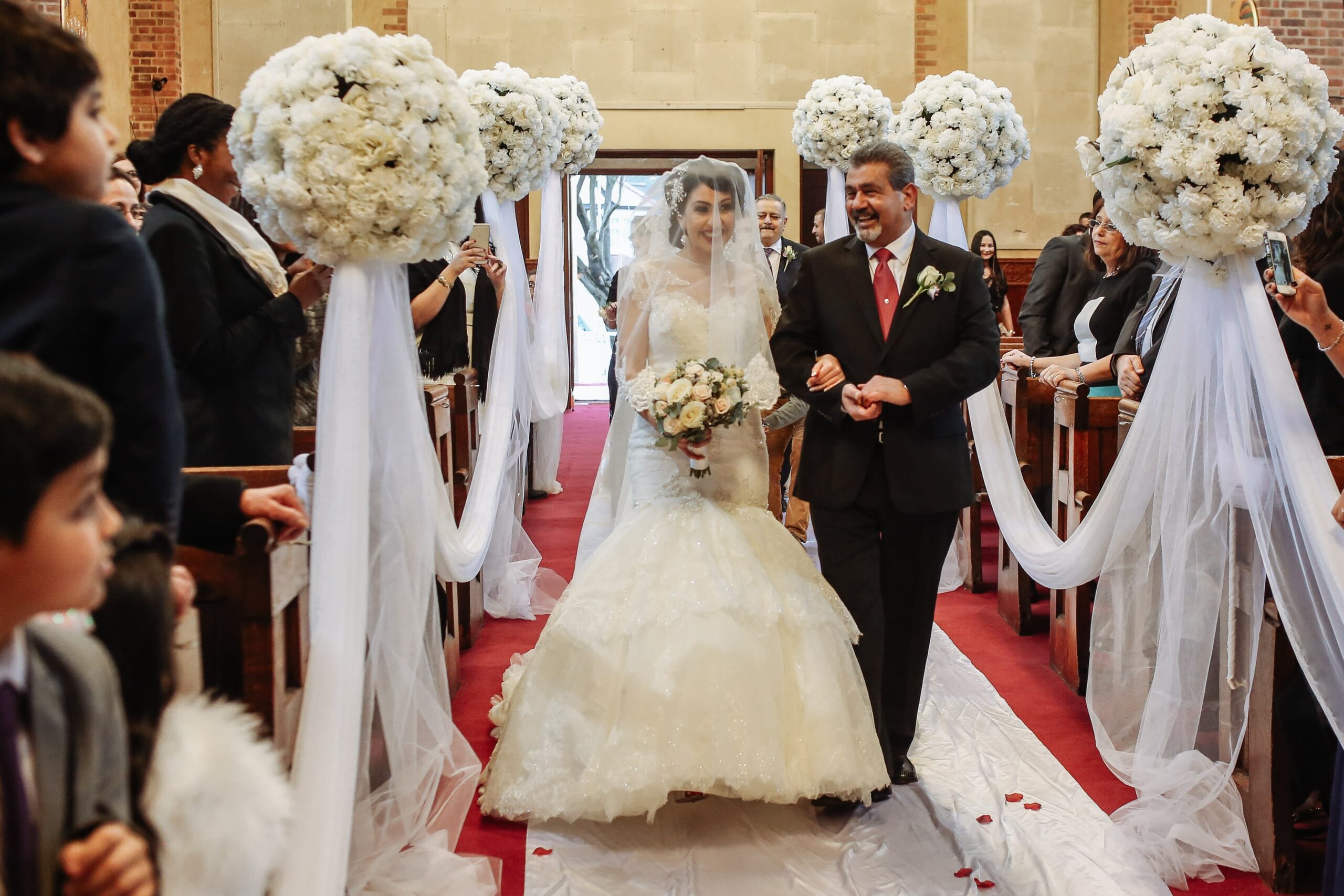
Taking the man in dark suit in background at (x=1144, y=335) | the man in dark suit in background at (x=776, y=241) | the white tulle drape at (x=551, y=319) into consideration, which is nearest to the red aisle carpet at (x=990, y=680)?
the white tulle drape at (x=551, y=319)

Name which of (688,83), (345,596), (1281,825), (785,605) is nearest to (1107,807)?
(1281,825)

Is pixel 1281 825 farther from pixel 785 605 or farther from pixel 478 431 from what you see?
pixel 478 431

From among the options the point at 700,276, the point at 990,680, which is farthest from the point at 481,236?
the point at 990,680

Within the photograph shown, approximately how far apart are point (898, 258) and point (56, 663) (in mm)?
2974

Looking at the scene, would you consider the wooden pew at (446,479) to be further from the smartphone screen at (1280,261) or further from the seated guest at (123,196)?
the smartphone screen at (1280,261)

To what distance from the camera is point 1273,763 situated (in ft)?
10.6

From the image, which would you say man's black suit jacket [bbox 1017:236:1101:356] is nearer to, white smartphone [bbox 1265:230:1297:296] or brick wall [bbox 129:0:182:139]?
white smartphone [bbox 1265:230:1297:296]

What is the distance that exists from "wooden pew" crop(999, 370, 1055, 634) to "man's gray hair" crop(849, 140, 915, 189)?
85.1 inches

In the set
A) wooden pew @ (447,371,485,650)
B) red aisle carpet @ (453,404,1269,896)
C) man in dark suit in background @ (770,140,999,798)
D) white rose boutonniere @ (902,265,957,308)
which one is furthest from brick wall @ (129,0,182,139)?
white rose boutonniere @ (902,265,957,308)

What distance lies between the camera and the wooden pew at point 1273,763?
126 inches

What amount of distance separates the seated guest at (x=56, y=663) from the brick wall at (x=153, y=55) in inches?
430

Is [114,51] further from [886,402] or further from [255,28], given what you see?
[886,402]

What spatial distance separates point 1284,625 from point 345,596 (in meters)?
2.33

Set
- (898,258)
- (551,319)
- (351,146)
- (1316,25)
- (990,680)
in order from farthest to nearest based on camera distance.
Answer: (1316,25) → (551,319) → (990,680) → (898,258) → (351,146)
